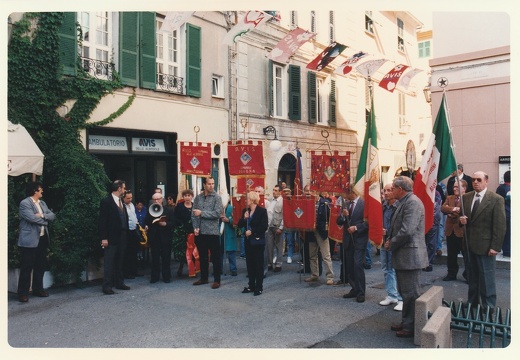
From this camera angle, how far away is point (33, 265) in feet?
25.3

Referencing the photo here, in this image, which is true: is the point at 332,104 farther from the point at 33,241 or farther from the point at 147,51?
the point at 33,241

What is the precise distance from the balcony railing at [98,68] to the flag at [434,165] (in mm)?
7402

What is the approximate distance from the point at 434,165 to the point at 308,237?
3.05 m

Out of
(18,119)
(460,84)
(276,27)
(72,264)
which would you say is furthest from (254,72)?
(72,264)

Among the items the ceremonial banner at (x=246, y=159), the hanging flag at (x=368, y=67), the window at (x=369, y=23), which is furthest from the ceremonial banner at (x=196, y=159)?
the window at (x=369, y=23)

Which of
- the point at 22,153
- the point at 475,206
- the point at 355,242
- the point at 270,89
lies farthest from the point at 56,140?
the point at 475,206

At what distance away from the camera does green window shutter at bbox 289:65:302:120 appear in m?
16.4

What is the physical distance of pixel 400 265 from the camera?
5926 millimetres

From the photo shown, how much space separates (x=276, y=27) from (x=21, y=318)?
38.4 ft

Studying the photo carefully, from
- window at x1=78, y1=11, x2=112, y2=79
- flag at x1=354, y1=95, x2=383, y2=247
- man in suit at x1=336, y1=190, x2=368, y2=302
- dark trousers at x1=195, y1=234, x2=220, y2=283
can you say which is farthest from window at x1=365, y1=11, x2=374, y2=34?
dark trousers at x1=195, y1=234, x2=220, y2=283

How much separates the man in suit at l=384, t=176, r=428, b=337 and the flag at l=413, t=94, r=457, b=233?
0.92 meters

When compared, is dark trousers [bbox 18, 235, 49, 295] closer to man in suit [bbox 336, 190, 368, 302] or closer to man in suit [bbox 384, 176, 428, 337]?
man in suit [bbox 336, 190, 368, 302]

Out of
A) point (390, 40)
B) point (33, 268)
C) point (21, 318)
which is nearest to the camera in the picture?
point (21, 318)
